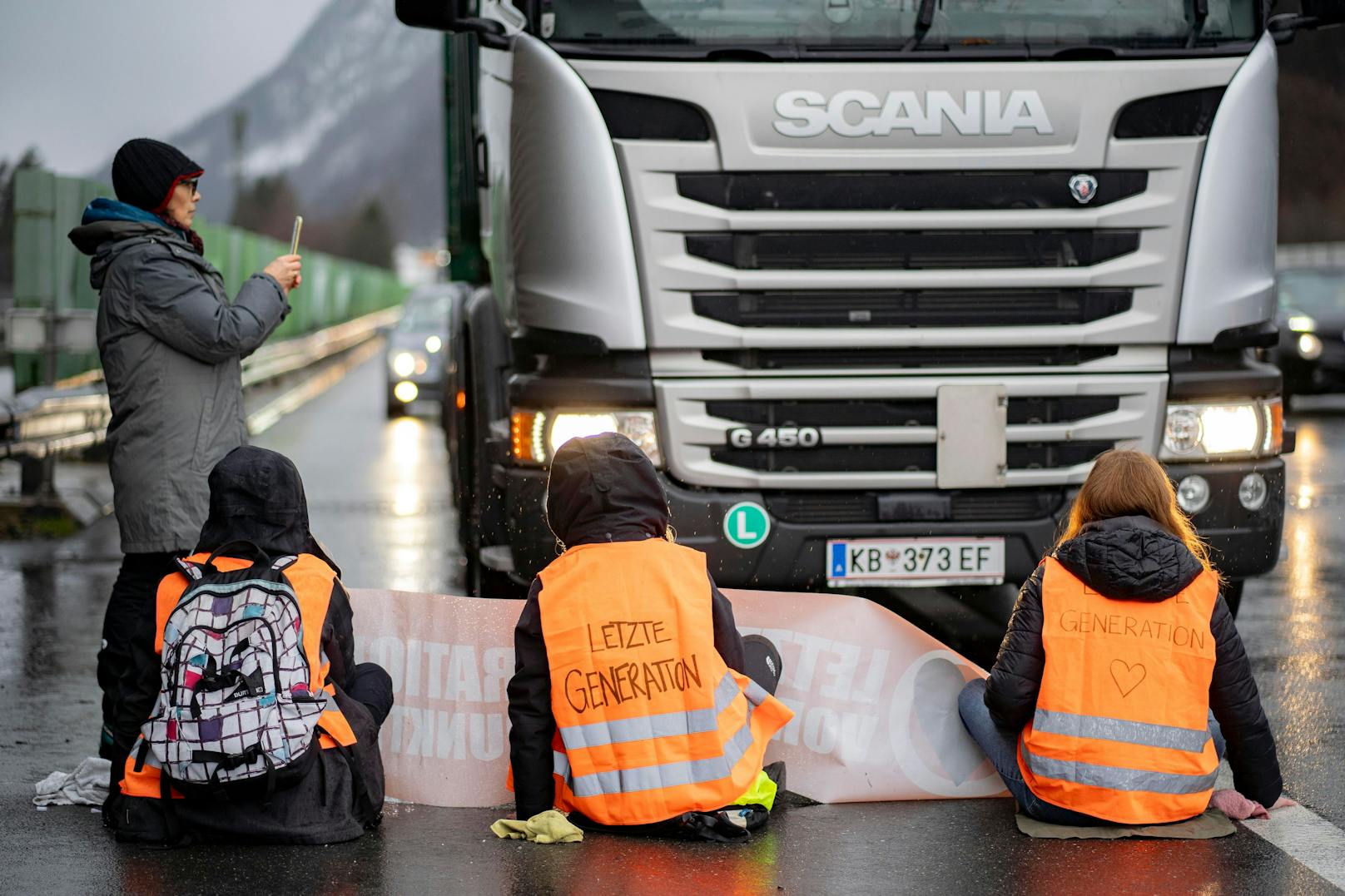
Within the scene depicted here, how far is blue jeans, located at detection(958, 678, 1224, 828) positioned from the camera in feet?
16.4

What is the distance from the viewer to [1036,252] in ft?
21.5

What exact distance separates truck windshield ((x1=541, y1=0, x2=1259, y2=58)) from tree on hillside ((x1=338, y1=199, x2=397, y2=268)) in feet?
472

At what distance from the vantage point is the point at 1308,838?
4953mm

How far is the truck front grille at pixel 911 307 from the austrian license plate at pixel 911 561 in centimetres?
78

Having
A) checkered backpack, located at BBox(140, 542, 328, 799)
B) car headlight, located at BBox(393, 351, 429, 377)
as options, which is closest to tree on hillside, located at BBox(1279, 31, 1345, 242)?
car headlight, located at BBox(393, 351, 429, 377)

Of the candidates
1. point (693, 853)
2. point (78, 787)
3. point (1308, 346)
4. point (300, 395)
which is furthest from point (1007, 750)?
point (300, 395)

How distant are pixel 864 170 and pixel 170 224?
2.38 metres

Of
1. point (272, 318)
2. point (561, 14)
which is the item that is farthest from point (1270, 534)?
point (272, 318)

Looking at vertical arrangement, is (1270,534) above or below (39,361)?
below

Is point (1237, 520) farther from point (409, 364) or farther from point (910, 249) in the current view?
point (409, 364)

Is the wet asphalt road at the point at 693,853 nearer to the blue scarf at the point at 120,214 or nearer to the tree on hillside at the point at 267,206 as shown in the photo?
the blue scarf at the point at 120,214

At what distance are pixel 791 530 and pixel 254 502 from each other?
224 centimetres

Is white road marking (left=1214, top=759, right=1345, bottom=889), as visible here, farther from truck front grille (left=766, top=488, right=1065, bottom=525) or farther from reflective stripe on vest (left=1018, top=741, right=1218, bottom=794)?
truck front grille (left=766, top=488, right=1065, bottom=525)

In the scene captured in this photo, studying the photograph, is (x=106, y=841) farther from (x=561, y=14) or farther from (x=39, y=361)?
(x=39, y=361)
